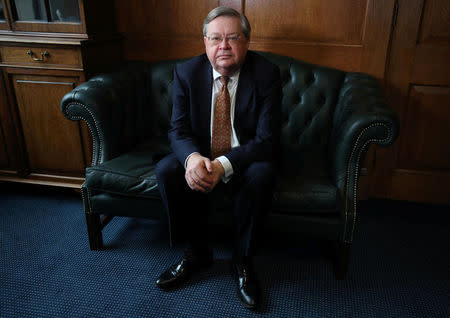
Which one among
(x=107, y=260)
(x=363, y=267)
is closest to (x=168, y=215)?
(x=107, y=260)

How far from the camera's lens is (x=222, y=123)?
1.69 m

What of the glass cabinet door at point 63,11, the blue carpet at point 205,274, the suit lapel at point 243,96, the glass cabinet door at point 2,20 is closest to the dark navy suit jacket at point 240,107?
the suit lapel at point 243,96

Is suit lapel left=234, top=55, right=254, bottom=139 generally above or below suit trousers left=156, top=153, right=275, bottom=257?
above

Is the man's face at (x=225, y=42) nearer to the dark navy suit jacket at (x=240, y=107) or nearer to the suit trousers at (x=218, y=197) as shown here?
the dark navy suit jacket at (x=240, y=107)

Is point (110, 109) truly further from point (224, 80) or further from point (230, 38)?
point (230, 38)

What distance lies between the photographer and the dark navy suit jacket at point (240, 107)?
1.68 m

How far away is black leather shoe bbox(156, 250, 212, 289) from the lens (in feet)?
5.37

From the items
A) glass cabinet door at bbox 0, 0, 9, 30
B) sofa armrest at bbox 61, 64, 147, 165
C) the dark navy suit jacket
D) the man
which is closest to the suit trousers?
the man

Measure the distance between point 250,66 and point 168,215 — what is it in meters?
0.79

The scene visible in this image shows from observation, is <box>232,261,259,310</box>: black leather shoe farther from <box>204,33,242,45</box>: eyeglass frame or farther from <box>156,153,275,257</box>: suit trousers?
<box>204,33,242,45</box>: eyeglass frame

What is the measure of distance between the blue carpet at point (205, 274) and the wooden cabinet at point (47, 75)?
321 millimetres

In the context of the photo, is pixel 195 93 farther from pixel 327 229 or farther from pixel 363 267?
pixel 363 267

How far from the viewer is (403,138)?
2.35 meters

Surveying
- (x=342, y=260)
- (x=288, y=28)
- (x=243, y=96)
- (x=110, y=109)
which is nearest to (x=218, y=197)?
(x=243, y=96)
